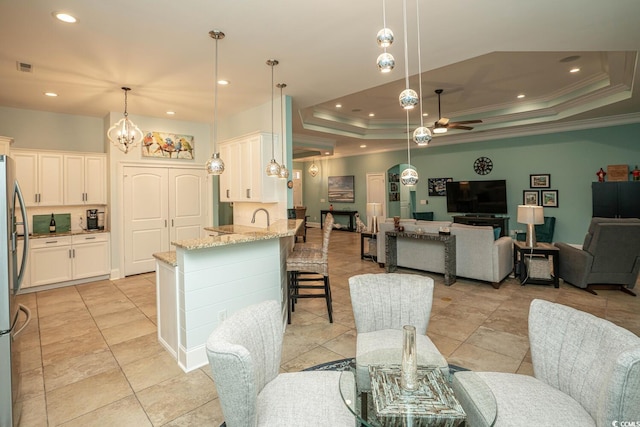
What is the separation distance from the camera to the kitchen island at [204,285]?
2578 millimetres

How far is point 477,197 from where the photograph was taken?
8250mm

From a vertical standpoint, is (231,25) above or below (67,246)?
above

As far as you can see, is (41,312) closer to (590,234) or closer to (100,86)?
(100,86)

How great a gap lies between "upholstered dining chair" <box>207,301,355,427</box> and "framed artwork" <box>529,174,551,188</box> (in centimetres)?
784

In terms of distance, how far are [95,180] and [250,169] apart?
9.63 ft

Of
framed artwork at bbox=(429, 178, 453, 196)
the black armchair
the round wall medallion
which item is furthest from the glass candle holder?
framed artwork at bbox=(429, 178, 453, 196)

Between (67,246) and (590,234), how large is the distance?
312 inches

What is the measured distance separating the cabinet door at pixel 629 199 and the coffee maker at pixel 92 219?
380 inches

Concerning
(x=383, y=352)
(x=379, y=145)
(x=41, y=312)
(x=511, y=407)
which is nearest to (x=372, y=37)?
(x=383, y=352)

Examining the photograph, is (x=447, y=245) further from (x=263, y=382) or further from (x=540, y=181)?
(x=540, y=181)

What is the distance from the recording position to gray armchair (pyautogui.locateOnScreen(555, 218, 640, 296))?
4.20 metres

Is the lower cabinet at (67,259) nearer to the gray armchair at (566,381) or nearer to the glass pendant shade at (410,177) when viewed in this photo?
the glass pendant shade at (410,177)

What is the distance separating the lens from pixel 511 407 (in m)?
1.42

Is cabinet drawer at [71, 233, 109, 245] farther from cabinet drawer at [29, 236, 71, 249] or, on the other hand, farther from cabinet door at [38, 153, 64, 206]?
cabinet door at [38, 153, 64, 206]
